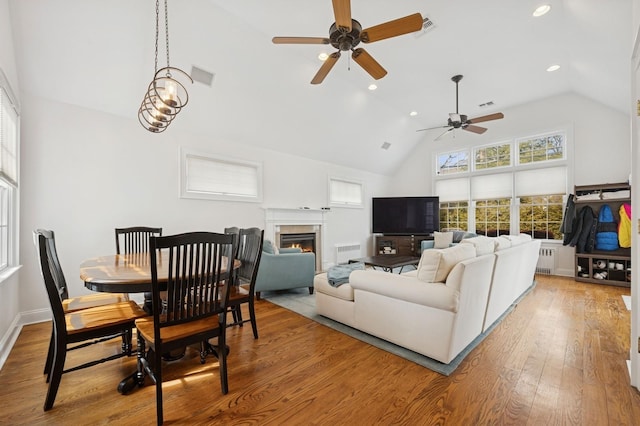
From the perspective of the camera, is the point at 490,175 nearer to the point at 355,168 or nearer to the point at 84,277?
the point at 355,168

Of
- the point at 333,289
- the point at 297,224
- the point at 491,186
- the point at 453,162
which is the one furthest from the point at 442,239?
the point at 333,289

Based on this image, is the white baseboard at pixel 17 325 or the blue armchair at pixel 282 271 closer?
the white baseboard at pixel 17 325

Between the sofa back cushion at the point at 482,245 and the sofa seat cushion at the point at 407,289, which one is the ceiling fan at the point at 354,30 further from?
the sofa seat cushion at the point at 407,289

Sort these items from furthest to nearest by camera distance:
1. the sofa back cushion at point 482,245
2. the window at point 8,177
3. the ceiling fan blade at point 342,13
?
the sofa back cushion at point 482,245, the window at point 8,177, the ceiling fan blade at point 342,13

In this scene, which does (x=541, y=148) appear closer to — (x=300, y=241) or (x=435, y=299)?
(x=300, y=241)

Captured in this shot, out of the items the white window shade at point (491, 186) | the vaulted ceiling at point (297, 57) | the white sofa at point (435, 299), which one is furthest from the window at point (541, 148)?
the white sofa at point (435, 299)

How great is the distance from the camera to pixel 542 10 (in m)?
3.08

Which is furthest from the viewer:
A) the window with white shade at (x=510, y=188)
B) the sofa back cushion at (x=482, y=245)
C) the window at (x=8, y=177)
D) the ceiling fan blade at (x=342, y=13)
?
the window with white shade at (x=510, y=188)

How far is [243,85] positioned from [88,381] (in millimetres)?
3816

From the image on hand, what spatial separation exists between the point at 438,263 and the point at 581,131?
5.63 meters

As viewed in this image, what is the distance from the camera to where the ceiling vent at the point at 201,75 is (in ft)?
11.8

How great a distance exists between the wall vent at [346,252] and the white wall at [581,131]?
399 cm

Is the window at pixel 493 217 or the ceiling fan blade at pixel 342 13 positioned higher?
the ceiling fan blade at pixel 342 13

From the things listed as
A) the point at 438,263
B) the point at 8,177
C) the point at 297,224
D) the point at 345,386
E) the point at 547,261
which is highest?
the point at 8,177
